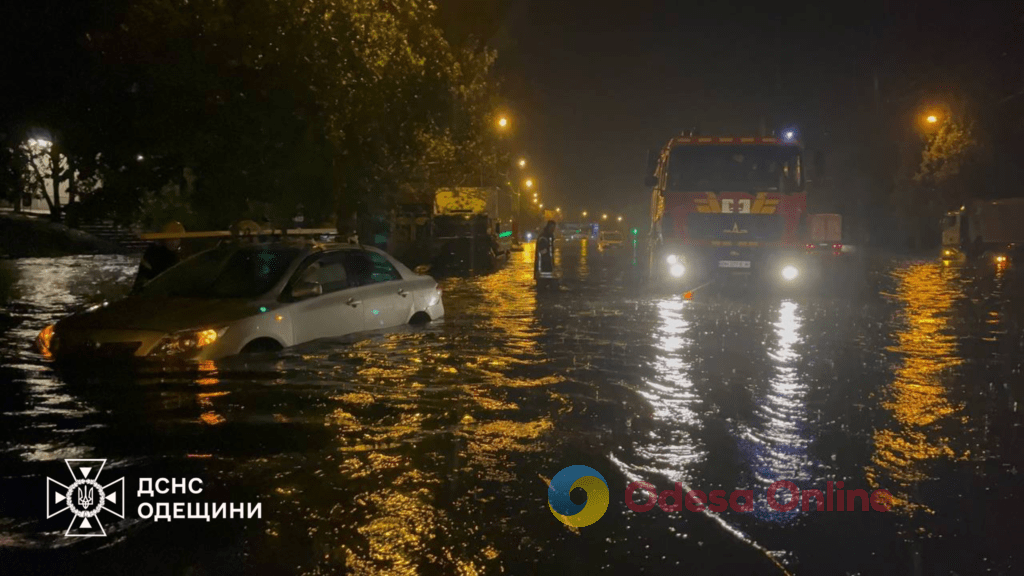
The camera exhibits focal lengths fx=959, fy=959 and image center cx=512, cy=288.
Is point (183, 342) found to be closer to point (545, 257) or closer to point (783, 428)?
point (783, 428)

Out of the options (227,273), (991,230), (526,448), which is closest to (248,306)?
(227,273)

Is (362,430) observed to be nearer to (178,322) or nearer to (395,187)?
(178,322)

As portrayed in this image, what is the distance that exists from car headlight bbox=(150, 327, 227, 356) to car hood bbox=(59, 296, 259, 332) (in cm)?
8

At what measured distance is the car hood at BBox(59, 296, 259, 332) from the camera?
852 cm

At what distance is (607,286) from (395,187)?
659 centimetres

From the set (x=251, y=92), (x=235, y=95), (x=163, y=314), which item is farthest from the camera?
(x=251, y=92)

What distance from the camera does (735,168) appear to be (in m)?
19.5

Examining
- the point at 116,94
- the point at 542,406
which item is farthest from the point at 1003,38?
the point at 542,406

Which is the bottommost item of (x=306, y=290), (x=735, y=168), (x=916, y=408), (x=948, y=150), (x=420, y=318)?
(x=916, y=408)

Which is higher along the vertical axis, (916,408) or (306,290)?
(306,290)

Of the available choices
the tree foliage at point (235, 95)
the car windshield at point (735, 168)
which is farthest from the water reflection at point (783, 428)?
the tree foliage at point (235, 95)

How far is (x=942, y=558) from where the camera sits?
4.45 m
